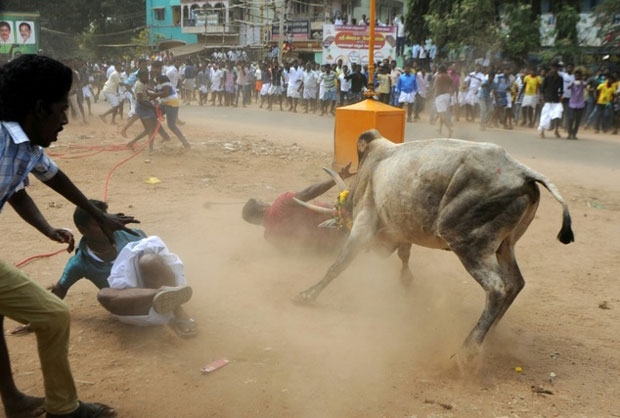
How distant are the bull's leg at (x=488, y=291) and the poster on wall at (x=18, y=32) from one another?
28856 millimetres

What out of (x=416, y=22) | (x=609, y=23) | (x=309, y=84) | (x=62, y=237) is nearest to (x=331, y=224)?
(x=62, y=237)

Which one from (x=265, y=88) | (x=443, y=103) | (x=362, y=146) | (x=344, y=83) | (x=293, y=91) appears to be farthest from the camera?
(x=265, y=88)

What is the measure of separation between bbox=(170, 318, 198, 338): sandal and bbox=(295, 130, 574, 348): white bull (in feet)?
5.48

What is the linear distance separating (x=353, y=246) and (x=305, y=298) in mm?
584

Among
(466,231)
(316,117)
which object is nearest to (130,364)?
(466,231)

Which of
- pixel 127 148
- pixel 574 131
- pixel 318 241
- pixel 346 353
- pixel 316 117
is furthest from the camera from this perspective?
pixel 316 117

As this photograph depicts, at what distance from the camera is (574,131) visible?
1634 centimetres

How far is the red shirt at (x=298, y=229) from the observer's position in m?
6.36

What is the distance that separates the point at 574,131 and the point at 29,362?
15.4m

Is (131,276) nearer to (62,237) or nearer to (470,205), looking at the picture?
(62,237)

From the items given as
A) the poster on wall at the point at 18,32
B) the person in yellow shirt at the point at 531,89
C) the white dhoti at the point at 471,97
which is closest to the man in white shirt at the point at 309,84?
the white dhoti at the point at 471,97

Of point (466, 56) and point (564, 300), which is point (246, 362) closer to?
point (564, 300)

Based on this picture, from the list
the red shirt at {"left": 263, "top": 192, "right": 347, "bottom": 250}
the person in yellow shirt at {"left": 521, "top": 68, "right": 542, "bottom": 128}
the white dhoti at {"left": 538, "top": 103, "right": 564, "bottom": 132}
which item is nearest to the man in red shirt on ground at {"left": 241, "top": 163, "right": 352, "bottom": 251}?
the red shirt at {"left": 263, "top": 192, "right": 347, "bottom": 250}

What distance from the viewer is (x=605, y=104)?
17.5m
